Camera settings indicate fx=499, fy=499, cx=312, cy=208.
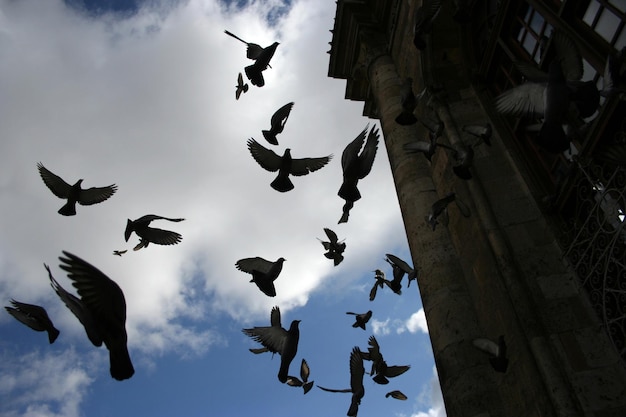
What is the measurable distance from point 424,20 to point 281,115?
2.25 m

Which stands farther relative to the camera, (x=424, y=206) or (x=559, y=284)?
(x=424, y=206)

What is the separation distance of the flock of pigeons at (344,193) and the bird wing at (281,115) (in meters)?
0.01

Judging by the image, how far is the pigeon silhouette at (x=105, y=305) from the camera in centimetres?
336

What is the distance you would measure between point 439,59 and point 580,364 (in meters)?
5.24

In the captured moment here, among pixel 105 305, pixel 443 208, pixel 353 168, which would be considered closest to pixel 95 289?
pixel 105 305

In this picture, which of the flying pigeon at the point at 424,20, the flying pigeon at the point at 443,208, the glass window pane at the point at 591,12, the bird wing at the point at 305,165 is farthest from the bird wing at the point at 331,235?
the glass window pane at the point at 591,12

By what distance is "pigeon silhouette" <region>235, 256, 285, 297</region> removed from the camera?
5797 mm

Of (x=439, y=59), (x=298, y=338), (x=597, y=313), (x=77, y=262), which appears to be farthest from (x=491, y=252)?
(x=77, y=262)

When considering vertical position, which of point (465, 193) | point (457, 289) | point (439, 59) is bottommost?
point (457, 289)

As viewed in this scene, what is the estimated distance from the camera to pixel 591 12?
5312 millimetres

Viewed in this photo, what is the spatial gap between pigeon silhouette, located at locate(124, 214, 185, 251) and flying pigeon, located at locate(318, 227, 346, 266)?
2230 mm

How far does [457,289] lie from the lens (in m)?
6.12

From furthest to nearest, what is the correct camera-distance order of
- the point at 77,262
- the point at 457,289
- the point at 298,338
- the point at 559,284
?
the point at 457,289, the point at 298,338, the point at 559,284, the point at 77,262

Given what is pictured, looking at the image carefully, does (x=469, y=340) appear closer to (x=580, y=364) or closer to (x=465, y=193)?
(x=580, y=364)
